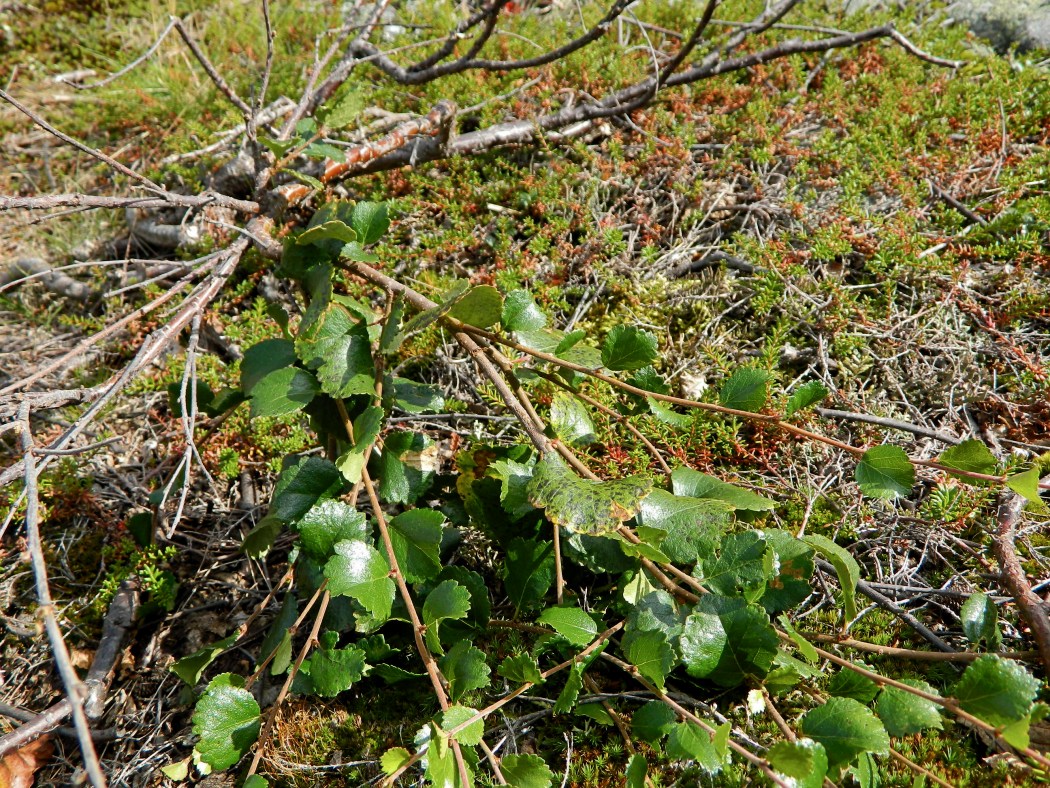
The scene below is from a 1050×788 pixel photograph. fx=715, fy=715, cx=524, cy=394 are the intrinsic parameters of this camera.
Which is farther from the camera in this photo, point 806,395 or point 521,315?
point 521,315

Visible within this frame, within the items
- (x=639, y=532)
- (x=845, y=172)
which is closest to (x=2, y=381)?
(x=639, y=532)

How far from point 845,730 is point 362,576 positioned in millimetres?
1038

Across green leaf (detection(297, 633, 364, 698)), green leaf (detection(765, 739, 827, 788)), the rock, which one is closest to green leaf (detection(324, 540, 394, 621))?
green leaf (detection(297, 633, 364, 698))

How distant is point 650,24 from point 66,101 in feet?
12.2

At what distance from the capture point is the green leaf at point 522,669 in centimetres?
158

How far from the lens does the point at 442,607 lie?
5.27 feet

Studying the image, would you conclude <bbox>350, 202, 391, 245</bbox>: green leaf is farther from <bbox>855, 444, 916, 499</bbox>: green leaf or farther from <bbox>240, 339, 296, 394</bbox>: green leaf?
<bbox>855, 444, 916, 499</bbox>: green leaf

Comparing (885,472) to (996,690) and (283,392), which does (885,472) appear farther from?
(283,392)

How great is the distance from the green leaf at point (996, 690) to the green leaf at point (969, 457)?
0.37 meters

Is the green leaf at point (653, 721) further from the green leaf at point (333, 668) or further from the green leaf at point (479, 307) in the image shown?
the green leaf at point (479, 307)

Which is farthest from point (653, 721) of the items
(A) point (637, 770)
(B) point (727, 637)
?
(B) point (727, 637)

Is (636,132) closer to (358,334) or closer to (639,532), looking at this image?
(358,334)

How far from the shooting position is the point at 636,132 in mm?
3594

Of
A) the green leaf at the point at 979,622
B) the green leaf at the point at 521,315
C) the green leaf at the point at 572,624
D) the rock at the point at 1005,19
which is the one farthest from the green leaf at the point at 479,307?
the rock at the point at 1005,19
